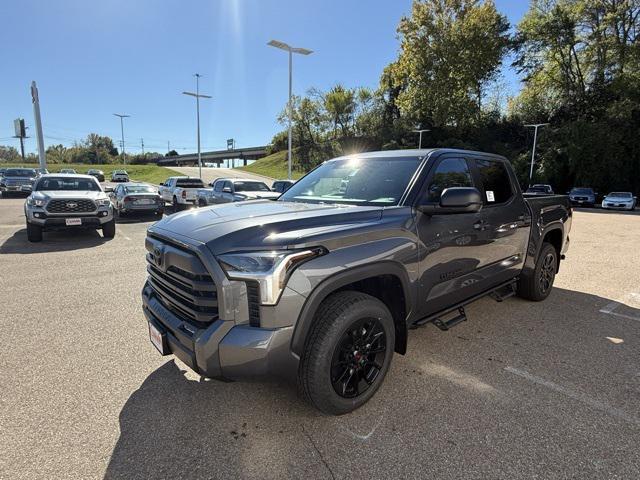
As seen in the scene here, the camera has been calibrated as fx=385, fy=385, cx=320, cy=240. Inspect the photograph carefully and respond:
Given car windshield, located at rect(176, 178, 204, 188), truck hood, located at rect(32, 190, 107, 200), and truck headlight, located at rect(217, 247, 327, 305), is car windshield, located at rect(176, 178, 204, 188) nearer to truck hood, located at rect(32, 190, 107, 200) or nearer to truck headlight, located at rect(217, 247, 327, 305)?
truck hood, located at rect(32, 190, 107, 200)

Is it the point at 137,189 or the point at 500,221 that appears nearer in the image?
the point at 500,221

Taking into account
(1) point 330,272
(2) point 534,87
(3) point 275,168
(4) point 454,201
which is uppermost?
(2) point 534,87

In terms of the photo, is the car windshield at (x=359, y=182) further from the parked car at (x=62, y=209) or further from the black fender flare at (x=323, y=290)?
the parked car at (x=62, y=209)

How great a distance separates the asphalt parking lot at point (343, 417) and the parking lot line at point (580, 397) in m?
0.01

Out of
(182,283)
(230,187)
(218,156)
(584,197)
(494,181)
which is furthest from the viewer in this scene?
(218,156)

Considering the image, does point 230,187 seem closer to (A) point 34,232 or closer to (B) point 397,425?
(A) point 34,232

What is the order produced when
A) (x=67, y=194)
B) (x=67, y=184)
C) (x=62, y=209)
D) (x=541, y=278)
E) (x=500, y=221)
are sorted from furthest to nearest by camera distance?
(x=67, y=184)
(x=67, y=194)
(x=62, y=209)
(x=541, y=278)
(x=500, y=221)

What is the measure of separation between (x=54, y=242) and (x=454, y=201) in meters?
9.61

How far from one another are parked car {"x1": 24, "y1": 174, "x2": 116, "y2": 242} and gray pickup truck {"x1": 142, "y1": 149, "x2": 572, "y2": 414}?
752 cm

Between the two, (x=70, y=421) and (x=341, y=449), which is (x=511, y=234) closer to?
(x=341, y=449)

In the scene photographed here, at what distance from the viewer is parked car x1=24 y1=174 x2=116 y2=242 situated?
8766mm

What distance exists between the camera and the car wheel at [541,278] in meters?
4.73

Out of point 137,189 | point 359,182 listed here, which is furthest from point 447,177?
point 137,189

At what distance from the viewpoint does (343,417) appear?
2.59 m
